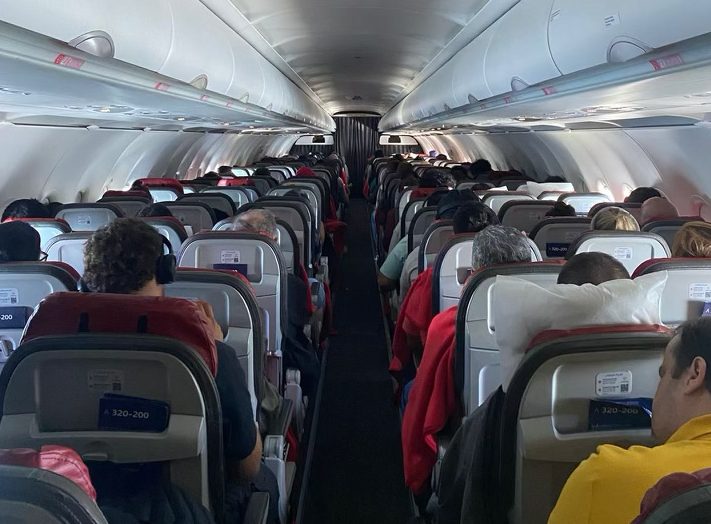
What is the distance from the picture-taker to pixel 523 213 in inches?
281

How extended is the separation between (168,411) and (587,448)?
1.37 meters

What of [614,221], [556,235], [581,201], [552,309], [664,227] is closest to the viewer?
[552,309]

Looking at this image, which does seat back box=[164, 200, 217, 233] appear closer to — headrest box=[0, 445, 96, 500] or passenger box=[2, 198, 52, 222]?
passenger box=[2, 198, 52, 222]

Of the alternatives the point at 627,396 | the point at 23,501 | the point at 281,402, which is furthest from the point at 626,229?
the point at 23,501

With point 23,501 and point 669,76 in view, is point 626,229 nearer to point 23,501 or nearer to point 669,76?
point 669,76

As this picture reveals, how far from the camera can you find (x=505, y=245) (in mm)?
4008

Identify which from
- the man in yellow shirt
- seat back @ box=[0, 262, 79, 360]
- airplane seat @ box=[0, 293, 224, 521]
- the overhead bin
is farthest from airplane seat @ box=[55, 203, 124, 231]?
the man in yellow shirt

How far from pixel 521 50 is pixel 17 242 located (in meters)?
3.53

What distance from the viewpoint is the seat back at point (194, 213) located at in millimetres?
7590

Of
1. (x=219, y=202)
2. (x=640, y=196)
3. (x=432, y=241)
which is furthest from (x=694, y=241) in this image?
(x=219, y=202)

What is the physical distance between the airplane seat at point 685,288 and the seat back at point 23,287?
3011mm

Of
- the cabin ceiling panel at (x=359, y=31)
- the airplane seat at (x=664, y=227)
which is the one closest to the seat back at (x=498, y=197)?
the cabin ceiling panel at (x=359, y=31)

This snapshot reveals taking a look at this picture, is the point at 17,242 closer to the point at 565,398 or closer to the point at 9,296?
the point at 9,296

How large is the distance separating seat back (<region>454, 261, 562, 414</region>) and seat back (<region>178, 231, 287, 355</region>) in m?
1.62
